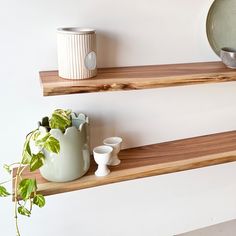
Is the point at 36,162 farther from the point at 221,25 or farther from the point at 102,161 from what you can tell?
the point at 221,25

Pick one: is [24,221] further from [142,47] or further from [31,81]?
[142,47]

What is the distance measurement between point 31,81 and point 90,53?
21 centimetres

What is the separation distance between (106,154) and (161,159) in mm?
222

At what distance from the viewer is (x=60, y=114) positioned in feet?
2.66

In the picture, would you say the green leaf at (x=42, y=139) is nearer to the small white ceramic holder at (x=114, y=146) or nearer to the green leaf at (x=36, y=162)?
the green leaf at (x=36, y=162)

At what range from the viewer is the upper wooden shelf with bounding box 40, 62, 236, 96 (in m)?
0.75

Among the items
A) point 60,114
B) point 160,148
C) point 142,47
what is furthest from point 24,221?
point 142,47

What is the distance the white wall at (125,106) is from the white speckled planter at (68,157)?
0.16m

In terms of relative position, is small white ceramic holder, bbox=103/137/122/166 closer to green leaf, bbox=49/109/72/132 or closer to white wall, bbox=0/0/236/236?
white wall, bbox=0/0/236/236

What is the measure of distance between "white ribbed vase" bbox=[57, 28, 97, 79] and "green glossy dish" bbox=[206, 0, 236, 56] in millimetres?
481

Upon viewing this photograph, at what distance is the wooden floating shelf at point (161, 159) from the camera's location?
0.82 m

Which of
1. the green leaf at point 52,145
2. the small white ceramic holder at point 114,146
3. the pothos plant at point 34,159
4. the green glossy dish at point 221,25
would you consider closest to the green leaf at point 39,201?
Answer: the pothos plant at point 34,159

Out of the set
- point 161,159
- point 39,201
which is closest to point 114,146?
point 161,159

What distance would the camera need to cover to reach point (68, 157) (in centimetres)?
78
